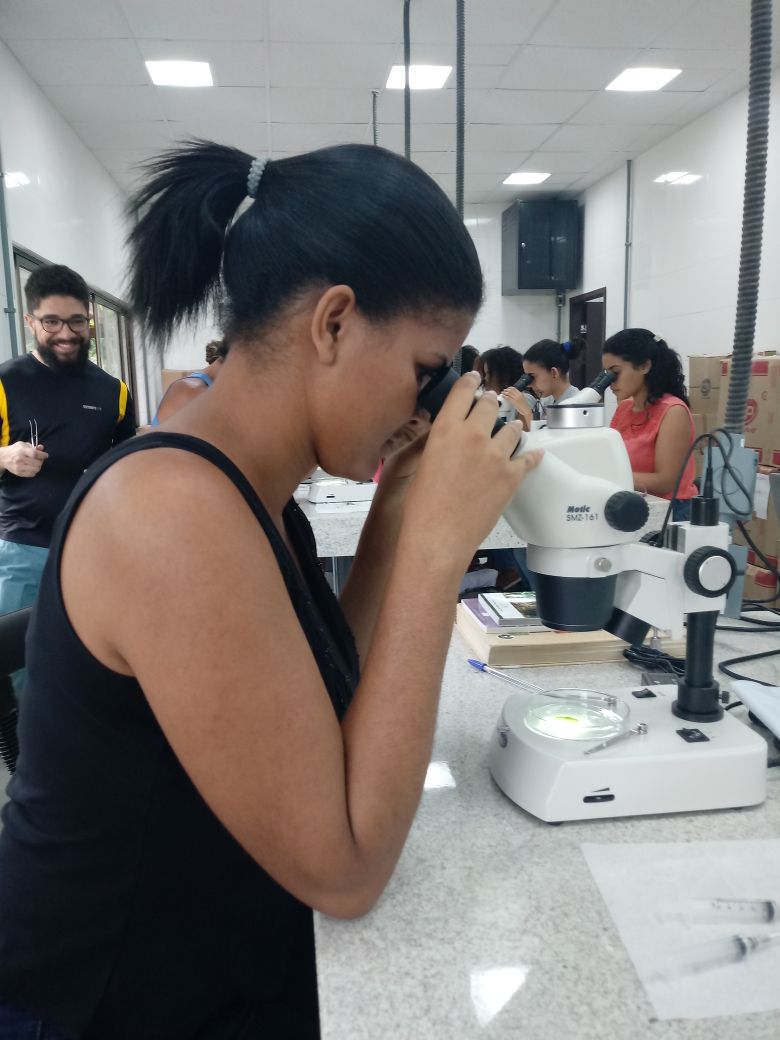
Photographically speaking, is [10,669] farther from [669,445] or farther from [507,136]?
[507,136]

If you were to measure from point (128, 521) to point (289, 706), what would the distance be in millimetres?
179

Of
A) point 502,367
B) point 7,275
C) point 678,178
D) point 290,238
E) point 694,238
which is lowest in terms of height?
point 502,367

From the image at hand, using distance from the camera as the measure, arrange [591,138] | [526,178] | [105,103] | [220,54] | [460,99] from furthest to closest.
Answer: [526,178]
[591,138]
[105,103]
[220,54]
[460,99]

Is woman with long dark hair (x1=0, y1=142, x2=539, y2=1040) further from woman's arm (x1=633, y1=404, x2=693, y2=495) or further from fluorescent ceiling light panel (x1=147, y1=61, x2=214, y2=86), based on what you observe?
fluorescent ceiling light panel (x1=147, y1=61, x2=214, y2=86)

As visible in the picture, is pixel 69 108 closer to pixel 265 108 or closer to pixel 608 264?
pixel 265 108

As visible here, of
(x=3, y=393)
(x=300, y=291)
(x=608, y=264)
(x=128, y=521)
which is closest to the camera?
(x=128, y=521)

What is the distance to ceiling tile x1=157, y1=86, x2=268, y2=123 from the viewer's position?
4.32m

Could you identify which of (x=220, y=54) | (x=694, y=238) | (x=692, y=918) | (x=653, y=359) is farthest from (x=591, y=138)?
(x=692, y=918)

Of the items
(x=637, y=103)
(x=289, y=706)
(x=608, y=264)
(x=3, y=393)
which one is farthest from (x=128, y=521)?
(x=608, y=264)

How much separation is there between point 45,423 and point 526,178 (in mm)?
5218

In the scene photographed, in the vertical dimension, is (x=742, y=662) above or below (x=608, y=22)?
below

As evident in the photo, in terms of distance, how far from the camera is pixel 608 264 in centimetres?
643

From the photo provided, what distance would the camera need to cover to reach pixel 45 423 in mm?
2535

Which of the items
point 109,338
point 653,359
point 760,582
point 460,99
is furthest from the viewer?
point 109,338
